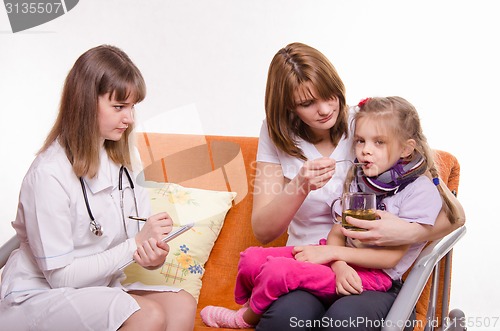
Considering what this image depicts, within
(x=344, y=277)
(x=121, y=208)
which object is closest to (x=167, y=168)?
(x=121, y=208)

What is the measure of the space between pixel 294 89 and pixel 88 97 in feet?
1.85

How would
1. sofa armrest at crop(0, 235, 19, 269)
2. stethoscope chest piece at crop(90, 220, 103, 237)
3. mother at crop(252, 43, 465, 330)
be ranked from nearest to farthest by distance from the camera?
mother at crop(252, 43, 465, 330), stethoscope chest piece at crop(90, 220, 103, 237), sofa armrest at crop(0, 235, 19, 269)

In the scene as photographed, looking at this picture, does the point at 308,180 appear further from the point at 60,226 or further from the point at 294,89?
the point at 60,226

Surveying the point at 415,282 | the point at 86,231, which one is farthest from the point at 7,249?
the point at 415,282

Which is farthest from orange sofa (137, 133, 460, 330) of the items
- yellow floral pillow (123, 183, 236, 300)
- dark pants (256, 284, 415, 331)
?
dark pants (256, 284, 415, 331)

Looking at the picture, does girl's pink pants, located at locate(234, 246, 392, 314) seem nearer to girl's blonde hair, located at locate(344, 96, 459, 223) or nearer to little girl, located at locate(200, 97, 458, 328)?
little girl, located at locate(200, 97, 458, 328)

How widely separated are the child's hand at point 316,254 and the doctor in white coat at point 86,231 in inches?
13.7

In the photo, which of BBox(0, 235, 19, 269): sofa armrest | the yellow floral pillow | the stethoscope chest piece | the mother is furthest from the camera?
the yellow floral pillow

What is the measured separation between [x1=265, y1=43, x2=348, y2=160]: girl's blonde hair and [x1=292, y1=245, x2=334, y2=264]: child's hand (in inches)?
12.8

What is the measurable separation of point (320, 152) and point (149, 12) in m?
1.52

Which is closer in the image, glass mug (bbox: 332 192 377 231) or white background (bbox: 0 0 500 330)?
glass mug (bbox: 332 192 377 231)

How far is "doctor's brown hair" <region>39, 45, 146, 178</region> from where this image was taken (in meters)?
1.80

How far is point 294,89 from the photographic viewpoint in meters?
1.88

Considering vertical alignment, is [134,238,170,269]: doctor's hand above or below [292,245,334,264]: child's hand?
above
